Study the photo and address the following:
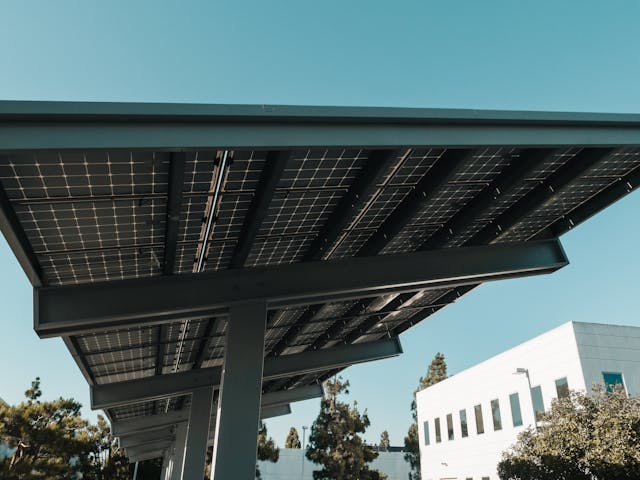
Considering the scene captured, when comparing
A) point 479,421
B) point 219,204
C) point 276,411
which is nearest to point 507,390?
point 479,421

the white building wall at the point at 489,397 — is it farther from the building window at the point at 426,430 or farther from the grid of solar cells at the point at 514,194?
the grid of solar cells at the point at 514,194

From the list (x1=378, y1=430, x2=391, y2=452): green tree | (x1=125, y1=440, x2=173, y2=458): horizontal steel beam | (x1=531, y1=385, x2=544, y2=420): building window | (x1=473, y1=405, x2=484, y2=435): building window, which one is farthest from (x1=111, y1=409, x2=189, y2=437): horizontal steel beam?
(x1=378, y1=430, x2=391, y2=452): green tree

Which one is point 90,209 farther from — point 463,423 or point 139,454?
point 139,454

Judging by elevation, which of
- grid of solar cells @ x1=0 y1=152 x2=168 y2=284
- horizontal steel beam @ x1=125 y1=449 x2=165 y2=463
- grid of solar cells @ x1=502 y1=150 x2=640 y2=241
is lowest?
horizontal steel beam @ x1=125 y1=449 x2=165 y2=463

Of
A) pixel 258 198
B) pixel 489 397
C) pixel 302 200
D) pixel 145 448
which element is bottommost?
pixel 145 448

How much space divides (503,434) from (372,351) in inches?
365

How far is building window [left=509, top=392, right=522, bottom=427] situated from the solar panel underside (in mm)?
14810

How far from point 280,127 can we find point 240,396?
7917 millimetres

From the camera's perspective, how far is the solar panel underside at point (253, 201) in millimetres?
9914

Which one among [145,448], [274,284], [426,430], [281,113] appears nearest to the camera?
[281,113]

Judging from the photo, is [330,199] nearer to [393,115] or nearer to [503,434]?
[393,115]

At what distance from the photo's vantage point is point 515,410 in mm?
28547

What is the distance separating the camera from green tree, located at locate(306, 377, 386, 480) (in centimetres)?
5050

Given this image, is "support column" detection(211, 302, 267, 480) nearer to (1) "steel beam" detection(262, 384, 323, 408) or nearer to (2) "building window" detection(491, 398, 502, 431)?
(2) "building window" detection(491, 398, 502, 431)
